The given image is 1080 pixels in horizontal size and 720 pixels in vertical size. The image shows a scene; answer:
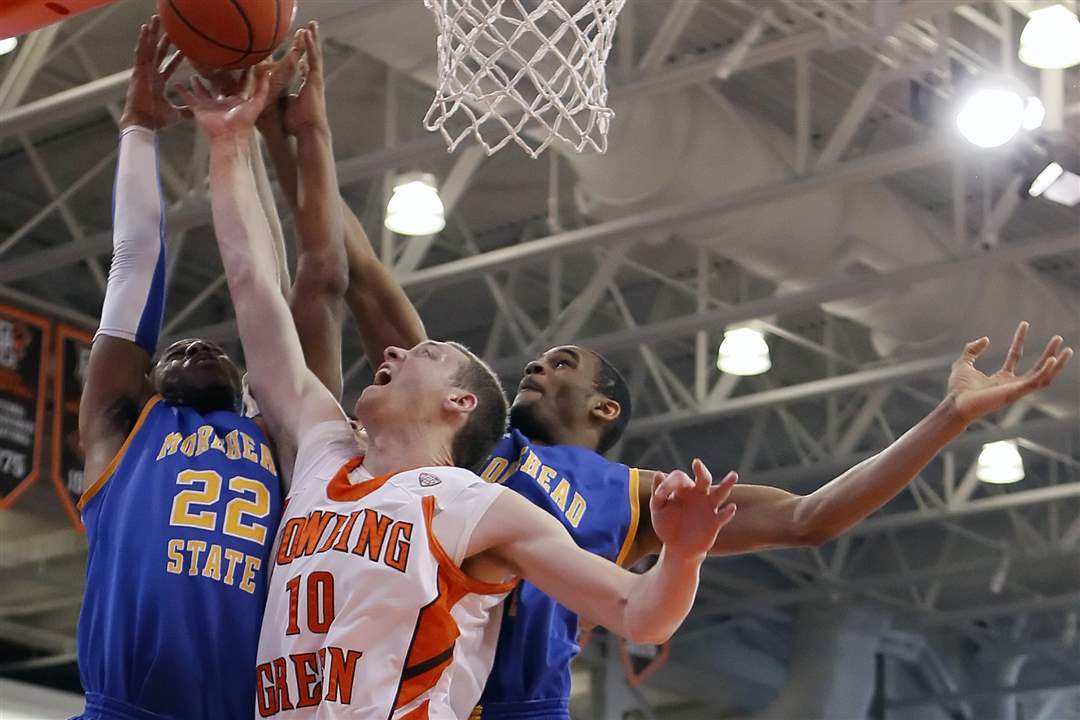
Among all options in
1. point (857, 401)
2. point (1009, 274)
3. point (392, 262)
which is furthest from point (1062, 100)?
point (857, 401)

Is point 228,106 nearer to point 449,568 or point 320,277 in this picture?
point 320,277

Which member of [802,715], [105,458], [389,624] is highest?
[802,715]

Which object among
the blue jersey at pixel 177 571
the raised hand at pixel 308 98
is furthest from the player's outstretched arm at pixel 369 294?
the blue jersey at pixel 177 571

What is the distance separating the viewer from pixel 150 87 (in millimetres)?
4535

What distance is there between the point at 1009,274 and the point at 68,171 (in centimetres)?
652

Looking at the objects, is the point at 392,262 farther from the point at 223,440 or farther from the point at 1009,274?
the point at 223,440

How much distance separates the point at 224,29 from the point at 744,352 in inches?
349

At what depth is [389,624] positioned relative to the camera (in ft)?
11.9

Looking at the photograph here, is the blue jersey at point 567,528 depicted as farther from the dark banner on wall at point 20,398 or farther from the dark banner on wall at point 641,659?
the dark banner on wall at point 641,659

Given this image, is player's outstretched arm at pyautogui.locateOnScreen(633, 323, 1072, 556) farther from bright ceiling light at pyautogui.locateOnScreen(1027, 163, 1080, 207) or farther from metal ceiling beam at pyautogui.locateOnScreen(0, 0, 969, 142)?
bright ceiling light at pyautogui.locateOnScreen(1027, 163, 1080, 207)

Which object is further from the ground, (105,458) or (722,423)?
(722,423)

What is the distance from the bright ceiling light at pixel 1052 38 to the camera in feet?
29.4

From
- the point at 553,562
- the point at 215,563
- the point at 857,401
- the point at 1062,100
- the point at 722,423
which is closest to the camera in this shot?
the point at 553,562

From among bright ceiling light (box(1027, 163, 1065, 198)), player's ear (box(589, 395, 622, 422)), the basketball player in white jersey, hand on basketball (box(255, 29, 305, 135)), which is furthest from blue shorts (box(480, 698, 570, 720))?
bright ceiling light (box(1027, 163, 1065, 198))
